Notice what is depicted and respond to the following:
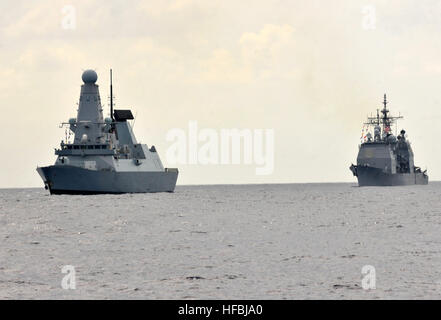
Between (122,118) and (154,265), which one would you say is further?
(122,118)

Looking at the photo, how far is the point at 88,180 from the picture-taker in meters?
96.9

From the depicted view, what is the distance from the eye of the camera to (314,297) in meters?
22.4

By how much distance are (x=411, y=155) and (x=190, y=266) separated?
5972 inches

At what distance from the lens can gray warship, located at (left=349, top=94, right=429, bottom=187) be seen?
161375 millimetres

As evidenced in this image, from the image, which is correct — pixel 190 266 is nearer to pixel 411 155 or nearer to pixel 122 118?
pixel 122 118

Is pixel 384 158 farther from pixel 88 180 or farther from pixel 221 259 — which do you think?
pixel 221 259

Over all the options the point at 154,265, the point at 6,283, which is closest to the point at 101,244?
the point at 154,265

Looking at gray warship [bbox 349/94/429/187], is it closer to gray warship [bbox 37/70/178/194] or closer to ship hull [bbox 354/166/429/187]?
ship hull [bbox 354/166/429/187]

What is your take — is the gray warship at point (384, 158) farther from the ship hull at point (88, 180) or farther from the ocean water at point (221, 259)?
the ocean water at point (221, 259)

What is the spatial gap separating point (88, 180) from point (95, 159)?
10.2ft

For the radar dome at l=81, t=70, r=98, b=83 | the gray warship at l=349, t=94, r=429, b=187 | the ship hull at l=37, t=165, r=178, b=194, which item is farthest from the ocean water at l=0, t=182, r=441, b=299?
the gray warship at l=349, t=94, r=429, b=187

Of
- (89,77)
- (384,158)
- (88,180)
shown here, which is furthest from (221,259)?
(384,158)
